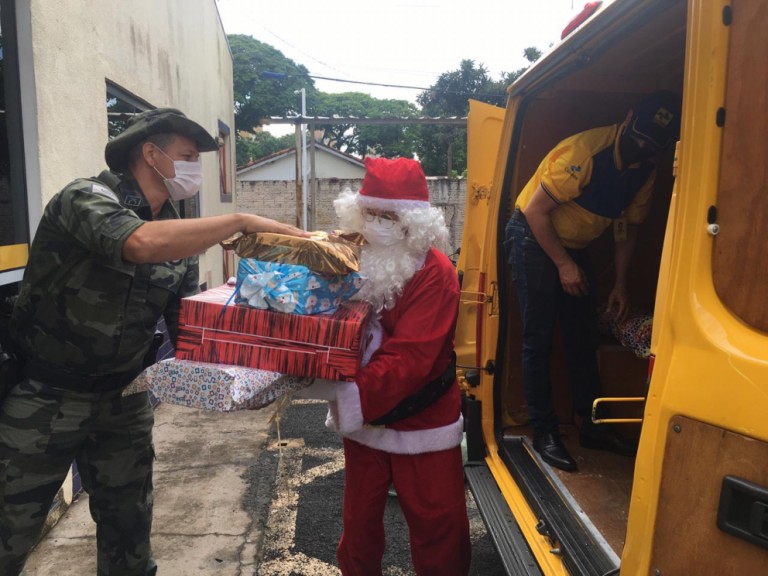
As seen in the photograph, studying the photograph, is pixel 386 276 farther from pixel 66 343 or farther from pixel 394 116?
pixel 394 116

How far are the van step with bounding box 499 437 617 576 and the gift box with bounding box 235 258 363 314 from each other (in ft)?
4.02

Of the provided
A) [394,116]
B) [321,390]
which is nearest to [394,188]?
[321,390]

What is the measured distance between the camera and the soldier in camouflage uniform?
1773mm

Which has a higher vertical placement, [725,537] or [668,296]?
[668,296]

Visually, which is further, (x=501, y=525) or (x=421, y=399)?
(x=501, y=525)

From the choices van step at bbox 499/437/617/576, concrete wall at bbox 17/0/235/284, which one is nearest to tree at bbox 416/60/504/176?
concrete wall at bbox 17/0/235/284

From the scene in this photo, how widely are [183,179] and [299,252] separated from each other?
0.76m

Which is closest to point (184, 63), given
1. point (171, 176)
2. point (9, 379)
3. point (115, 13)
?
point (115, 13)

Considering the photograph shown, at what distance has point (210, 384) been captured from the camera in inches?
63.0

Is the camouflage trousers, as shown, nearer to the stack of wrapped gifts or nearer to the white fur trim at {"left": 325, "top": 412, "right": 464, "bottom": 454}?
the stack of wrapped gifts

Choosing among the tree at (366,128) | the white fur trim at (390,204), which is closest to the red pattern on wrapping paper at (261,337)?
the white fur trim at (390,204)

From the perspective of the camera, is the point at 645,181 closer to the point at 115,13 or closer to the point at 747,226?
the point at 747,226

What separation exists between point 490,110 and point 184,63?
397 centimetres

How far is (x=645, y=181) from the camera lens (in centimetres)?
282
